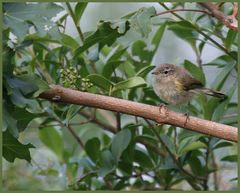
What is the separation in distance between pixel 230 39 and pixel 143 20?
64 cm

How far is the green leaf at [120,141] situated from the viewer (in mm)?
3132

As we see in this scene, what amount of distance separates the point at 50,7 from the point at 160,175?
1291 mm

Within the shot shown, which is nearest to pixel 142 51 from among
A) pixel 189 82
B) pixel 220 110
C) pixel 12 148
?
pixel 189 82

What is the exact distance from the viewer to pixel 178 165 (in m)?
3.14

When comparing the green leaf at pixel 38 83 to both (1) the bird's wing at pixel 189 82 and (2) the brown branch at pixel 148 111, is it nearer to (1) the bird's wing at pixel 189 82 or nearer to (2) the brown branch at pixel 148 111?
(2) the brown branch at pixel 148 111

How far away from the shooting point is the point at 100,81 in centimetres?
268

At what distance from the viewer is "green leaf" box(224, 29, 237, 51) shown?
296 cm

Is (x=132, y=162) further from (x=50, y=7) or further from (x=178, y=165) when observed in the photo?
(x=50, y=7)

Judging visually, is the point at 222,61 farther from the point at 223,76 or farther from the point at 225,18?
the point at 225,18

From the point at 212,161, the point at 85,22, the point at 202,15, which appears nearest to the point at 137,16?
the point at 202,15

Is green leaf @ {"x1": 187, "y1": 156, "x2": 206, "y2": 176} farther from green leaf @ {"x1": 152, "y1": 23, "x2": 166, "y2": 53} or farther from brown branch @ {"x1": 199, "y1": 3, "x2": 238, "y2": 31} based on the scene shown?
brown branch @ {"x1": 199, "y1": 3, "x2": 238, "y2": 31}

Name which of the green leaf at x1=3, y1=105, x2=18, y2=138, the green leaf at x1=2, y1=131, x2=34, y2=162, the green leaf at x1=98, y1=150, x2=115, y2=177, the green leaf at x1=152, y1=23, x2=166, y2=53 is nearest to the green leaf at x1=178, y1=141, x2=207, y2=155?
the green leaf at x1=98, y1=150, x2=115, y2=177

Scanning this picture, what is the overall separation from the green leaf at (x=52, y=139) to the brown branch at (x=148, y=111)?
126 centimetres

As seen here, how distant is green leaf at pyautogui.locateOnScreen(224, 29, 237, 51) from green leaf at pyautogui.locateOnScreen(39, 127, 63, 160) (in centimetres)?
136
